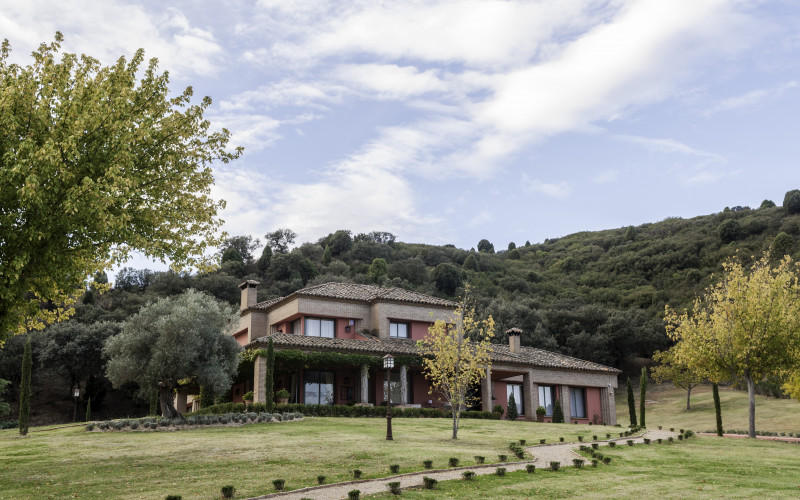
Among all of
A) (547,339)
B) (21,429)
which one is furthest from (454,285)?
(21,429)

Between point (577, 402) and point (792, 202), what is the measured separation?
67.5 metres

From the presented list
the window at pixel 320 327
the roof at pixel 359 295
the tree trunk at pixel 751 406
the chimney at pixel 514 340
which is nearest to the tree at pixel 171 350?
the window at pixel 320 327

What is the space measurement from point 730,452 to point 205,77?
22.0 m

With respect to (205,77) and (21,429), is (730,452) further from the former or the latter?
(21,429)

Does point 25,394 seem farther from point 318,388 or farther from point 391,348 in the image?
point 391,348

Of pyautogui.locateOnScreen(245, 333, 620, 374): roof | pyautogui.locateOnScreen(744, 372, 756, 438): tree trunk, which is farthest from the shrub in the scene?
pyautogui.locateOnScreen(245, 333, 620, 374): roof

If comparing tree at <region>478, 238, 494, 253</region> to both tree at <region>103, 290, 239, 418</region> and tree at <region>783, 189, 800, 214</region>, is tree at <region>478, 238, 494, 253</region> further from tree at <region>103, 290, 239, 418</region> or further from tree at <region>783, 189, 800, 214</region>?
tree at <region>103, 290, 239, 418</region>

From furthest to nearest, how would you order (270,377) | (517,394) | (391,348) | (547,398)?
(547,398) → (517,394) → (391,348) → (270,377)

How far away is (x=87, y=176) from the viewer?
45.2 feet

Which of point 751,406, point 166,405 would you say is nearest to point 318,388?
point 166,405

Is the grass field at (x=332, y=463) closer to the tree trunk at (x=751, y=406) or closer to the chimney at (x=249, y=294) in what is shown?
the tree trunk at (x=751, y=406)

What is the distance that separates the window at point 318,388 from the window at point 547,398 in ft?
51.8

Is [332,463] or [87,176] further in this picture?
[332,463]

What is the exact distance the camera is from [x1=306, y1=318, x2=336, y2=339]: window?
42.2 m
